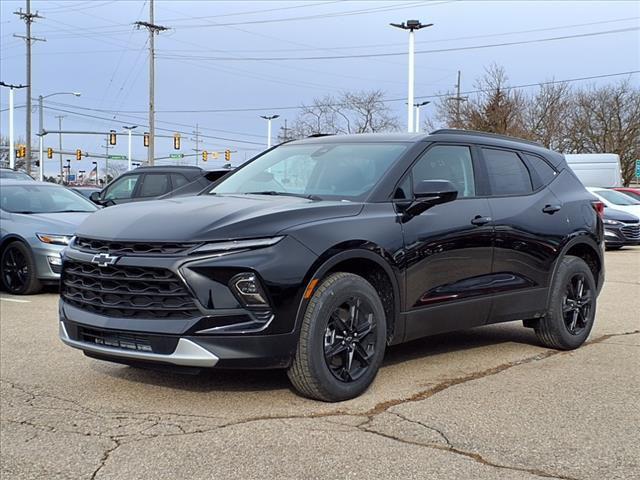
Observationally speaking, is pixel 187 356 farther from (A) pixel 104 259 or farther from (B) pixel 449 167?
(B) pixel 449 167

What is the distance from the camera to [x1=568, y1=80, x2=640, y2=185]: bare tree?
4812 centimetres

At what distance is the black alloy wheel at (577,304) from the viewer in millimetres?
6766

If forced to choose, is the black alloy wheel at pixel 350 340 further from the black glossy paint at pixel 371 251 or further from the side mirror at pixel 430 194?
the side mirror at pixel 430 194

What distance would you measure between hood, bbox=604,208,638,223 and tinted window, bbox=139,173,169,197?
11192 mm

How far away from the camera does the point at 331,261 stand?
188 inches

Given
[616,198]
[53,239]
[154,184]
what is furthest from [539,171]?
[616,198]

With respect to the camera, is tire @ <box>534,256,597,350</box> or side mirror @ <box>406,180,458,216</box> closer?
side mirror @ <box>406,180,458,216</box>

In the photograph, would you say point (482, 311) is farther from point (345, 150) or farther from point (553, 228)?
point (345, 150)

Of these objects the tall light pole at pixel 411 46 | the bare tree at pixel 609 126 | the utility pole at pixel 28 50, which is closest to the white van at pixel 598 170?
the tall light pole at pixel 411 46

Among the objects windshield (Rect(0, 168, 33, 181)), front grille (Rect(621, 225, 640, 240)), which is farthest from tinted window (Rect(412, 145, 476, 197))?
windshield (Rect(0, 168, 33, 181))

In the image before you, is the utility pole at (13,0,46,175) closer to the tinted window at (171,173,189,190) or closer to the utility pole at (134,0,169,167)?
the utility pole at (134,0,169,167)

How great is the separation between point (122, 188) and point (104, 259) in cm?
1104

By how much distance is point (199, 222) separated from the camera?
15.4 ft

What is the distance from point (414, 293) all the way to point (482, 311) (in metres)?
0.84
